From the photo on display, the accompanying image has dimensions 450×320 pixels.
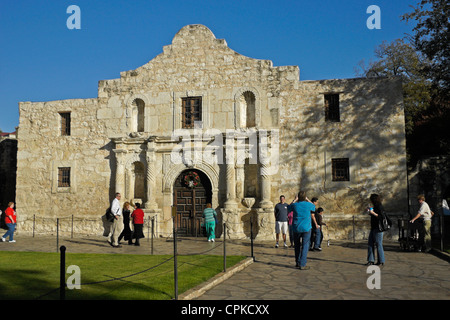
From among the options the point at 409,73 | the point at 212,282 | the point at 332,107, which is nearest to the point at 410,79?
the point at 409,73

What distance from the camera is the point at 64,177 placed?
1847 centimetres

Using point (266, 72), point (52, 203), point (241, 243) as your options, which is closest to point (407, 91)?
point (266, 72)

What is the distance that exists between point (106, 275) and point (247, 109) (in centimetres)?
1034

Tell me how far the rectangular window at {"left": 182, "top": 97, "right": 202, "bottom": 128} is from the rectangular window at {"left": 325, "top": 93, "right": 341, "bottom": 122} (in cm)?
500

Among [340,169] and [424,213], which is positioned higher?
[340,169]

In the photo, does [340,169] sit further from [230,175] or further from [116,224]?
[116,224]

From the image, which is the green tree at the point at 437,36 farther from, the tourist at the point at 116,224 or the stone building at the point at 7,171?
the stone building at the point at 7,171

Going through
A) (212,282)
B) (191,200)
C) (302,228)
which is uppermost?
(191,200)

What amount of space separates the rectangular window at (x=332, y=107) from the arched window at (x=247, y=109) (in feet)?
9.26

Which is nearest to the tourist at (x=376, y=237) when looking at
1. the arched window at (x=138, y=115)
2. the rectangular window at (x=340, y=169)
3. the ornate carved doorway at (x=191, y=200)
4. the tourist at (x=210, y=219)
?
the rectangular window at (x=340, y=169)

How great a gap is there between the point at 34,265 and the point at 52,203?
9.44 m

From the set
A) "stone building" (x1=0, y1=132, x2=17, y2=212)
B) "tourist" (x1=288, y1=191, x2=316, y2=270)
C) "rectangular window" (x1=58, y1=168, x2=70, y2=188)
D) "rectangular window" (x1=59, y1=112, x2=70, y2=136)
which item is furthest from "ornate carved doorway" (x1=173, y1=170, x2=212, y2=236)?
"stone building" (x1=0, y1=132, x2=17, y2=212)

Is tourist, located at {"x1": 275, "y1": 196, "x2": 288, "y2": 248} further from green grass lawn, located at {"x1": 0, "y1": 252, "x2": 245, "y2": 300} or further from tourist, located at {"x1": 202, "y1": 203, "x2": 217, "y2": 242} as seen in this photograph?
green grass lawn, located at {"x1": 0, "y1": 252, "x2": 245, "y2": 300}
